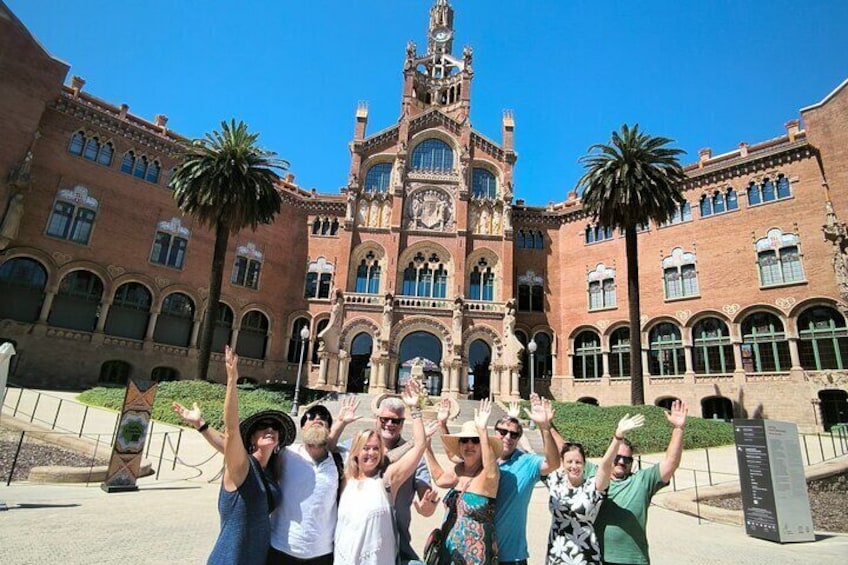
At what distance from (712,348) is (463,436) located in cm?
3134

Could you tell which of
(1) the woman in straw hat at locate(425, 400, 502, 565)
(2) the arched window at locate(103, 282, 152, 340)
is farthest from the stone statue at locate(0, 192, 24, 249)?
(1) the woman in straw hat at locate(425, 400, 502, 565)

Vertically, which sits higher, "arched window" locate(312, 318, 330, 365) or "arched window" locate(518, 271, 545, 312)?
"arched window" locate(518, 271, 545, 312)

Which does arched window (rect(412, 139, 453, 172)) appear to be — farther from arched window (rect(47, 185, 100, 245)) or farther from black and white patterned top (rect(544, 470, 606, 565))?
black and white patterned top (rect(544, 470, 606, 565))

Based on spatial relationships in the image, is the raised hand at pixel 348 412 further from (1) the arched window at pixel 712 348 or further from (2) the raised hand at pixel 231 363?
(1) the arched window at pixel 712 348

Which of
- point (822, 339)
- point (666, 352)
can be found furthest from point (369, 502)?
point (666, 352)

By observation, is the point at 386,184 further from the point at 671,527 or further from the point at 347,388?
the point at 671,527

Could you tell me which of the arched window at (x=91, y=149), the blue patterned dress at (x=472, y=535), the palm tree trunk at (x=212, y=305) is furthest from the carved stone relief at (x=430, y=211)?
the blue patterned dress at (x=472, y=535)

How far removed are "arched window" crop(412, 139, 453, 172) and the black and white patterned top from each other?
36.5m

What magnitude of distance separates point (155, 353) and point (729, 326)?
3620 cm

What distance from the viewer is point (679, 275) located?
31.8 metres

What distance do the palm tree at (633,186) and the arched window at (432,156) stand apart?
47.1ft

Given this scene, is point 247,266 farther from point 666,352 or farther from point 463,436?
point 463,436

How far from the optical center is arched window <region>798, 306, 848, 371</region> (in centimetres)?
2525

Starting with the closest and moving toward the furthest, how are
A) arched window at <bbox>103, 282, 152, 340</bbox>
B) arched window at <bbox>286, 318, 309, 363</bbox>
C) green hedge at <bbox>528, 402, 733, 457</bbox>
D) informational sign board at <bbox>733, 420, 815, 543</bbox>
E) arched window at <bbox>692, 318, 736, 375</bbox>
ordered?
1. informational sign board at <bbox>733, 420, 815, 543</bbox>
2. green hedge at <bbox>528, 402, 733, 457</bbox>
3. arched window at <bbox>692, 318, 736, 375</bbox>
4. arched window at <bbox>103, 282, 152, 340</bbox>
5. arched window at <bbox>286, 318, 309, 363</bbox>
